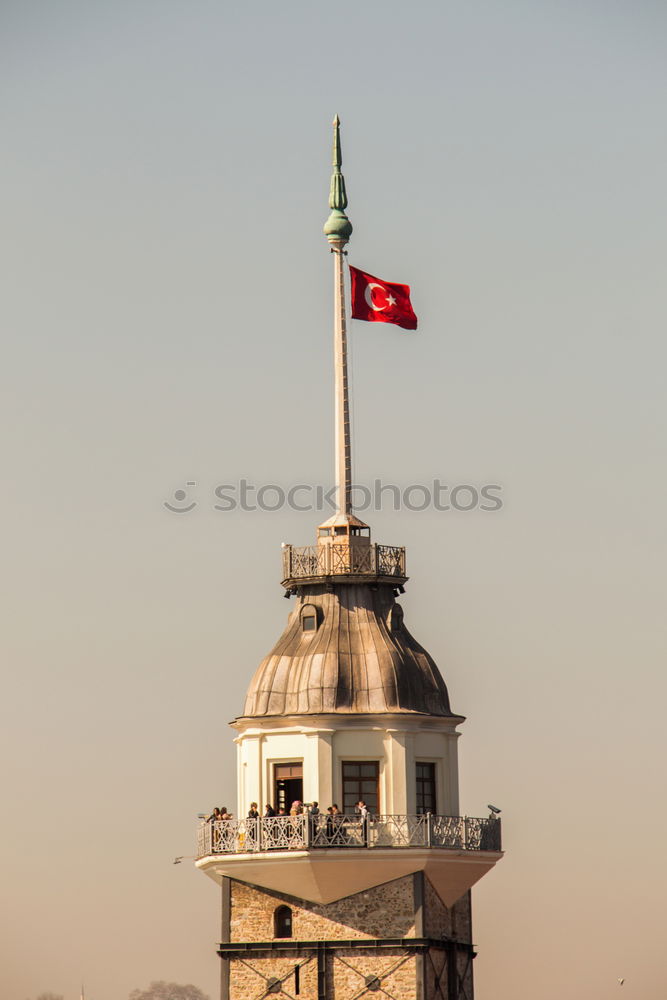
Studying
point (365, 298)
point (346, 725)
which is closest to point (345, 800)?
point (346, 725)

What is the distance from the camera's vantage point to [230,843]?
124250 mm

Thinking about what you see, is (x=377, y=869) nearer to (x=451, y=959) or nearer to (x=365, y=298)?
(x=451, y=959)

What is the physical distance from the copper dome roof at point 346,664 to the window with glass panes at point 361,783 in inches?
76.8

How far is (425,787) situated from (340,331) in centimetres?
1776

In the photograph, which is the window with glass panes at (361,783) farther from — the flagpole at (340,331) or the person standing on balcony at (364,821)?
the flagpole at (340,331)

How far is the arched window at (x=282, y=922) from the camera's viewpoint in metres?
124

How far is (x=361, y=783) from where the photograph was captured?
12425 cm

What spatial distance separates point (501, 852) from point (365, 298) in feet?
69.3

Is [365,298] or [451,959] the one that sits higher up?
[365,298]

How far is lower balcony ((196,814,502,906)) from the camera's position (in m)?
122

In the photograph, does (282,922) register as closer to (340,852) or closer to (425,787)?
(340,852)

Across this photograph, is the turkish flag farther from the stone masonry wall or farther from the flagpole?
the stone masonry wall

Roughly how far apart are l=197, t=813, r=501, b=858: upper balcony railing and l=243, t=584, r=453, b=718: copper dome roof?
4.12 meters

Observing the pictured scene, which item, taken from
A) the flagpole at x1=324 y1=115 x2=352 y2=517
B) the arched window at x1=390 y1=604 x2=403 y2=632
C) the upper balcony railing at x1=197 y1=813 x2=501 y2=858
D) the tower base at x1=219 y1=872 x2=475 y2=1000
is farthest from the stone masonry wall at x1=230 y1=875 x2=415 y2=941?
the flagpole at x1=324 y1=115 x2=352 y2=517
